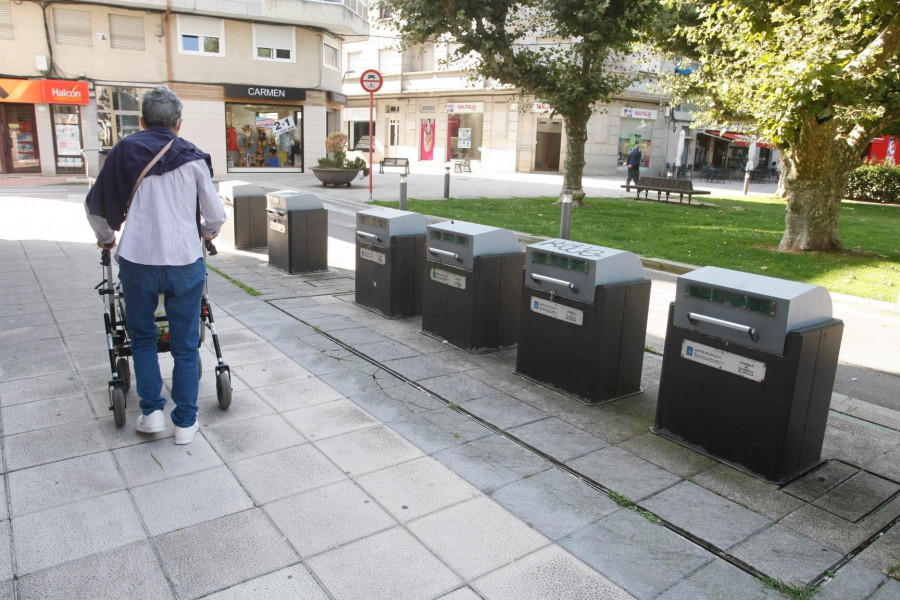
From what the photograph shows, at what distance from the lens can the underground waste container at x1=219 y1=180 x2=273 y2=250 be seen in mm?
10352

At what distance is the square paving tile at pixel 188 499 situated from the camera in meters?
3.29

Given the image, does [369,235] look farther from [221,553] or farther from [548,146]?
[548,146]

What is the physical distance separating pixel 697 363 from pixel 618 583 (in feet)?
5.41

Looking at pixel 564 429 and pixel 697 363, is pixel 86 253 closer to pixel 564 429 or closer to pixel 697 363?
pixel 564 429

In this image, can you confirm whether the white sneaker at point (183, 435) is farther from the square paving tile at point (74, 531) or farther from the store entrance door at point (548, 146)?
the store entrance door at point (548, 146)

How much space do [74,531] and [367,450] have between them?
1564 mm

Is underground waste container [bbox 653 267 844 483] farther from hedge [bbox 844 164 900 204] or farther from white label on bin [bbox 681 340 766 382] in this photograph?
hedge [bbox 844 164 900 204]

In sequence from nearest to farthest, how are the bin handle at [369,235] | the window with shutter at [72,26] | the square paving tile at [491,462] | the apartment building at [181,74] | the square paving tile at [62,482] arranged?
the square paving tile at [62,482]
the square paving tile at [491,462]
the bin handle at [369,235]
the apartment building at [181,74]
the window with shutter at [72,26]

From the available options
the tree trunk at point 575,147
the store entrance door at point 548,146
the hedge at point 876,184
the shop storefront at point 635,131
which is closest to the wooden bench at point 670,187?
the tree trunk at point 575,147

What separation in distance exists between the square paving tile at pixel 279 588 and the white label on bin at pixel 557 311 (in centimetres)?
264

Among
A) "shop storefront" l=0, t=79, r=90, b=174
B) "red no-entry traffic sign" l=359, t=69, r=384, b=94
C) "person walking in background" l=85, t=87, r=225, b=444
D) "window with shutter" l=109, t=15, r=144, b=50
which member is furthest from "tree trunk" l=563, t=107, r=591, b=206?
"shop storefront" l=0, t=79, r=90, b=174

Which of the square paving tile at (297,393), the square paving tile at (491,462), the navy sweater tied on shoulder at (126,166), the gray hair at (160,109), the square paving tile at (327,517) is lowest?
the square paving tile at (327,517)

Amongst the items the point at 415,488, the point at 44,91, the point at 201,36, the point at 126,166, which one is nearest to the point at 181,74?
the point at 201,36

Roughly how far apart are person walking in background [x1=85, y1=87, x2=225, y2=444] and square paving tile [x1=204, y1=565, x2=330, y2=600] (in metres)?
1.46
